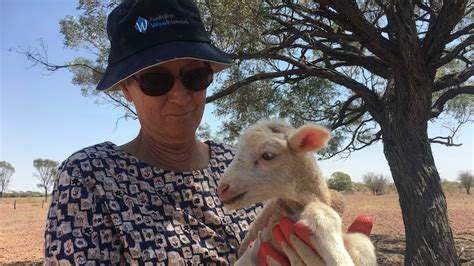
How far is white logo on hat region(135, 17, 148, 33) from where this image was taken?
192 cm

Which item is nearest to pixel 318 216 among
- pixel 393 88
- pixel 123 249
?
pixel 123 249

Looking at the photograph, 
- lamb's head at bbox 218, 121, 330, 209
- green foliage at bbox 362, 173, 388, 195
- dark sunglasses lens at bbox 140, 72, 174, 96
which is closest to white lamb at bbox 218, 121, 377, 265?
lamb's head at bbox 218, 121, 330, 209

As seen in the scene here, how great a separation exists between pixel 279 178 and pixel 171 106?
0.56m

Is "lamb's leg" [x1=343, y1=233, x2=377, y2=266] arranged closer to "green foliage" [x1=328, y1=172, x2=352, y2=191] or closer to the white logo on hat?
the white logo on hat

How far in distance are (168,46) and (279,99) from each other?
8.68 meters

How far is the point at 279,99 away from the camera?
10.5m

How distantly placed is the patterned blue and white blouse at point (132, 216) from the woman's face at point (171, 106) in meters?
0.17

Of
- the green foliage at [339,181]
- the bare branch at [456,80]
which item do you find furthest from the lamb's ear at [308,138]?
the green foliage at [339,181]

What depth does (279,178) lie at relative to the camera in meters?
1.97

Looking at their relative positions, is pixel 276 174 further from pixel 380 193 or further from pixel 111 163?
pixel 380 193

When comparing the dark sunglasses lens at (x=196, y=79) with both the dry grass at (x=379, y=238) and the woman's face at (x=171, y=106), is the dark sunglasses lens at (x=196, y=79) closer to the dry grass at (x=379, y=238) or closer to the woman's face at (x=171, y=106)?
the woman's face at (x=171, y=106)

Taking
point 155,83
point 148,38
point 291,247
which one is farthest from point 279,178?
point 148,38

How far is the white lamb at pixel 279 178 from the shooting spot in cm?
189

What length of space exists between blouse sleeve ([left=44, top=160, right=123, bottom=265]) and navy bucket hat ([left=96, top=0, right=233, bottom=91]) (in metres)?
0.44
